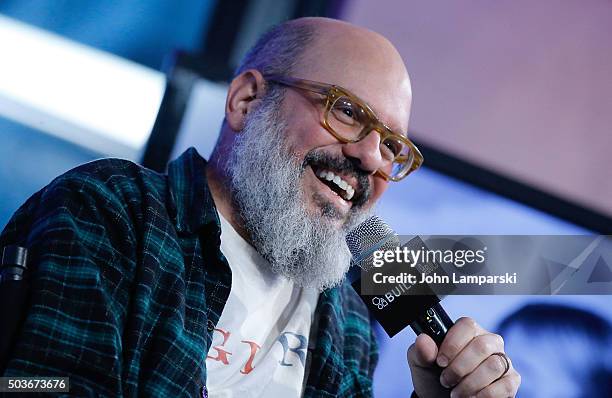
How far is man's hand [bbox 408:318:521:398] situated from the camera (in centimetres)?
122

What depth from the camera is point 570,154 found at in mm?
2242

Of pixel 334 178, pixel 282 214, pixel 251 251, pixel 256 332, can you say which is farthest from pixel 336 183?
pixel 256 332

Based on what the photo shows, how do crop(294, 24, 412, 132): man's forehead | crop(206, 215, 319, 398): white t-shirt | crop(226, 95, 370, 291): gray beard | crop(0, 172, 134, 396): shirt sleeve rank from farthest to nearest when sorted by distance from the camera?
crop(294, 24, 412, 132): man's forehead, crop(226, 95, 370, 291): gray beard, crop(206, 215, 319, 398): white t-shirt, crop(0, 172, 134, 396): shirt sleeve

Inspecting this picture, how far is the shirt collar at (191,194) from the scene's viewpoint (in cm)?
138

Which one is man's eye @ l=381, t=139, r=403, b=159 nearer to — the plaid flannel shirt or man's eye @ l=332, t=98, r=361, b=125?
man's eye @ l=332, t=98, r=361, b=125

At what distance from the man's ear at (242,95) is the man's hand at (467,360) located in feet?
2.34

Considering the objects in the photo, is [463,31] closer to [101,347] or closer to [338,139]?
[338,139]

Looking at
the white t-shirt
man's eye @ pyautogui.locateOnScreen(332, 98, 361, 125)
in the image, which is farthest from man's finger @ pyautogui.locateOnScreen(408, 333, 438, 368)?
man's eye @ pyautogui.locateOnScreen(332, 98, 361, 125)

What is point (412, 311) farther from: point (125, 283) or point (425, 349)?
point (125, 283)

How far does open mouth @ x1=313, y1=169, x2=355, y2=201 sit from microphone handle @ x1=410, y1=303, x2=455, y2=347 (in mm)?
381

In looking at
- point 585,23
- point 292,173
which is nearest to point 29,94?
point 292,173

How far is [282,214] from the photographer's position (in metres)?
1.47

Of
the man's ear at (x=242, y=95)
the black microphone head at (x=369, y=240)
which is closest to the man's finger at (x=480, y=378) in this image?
the black microphone head at (x=369, y=240)

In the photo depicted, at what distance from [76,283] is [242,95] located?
0.74 m
